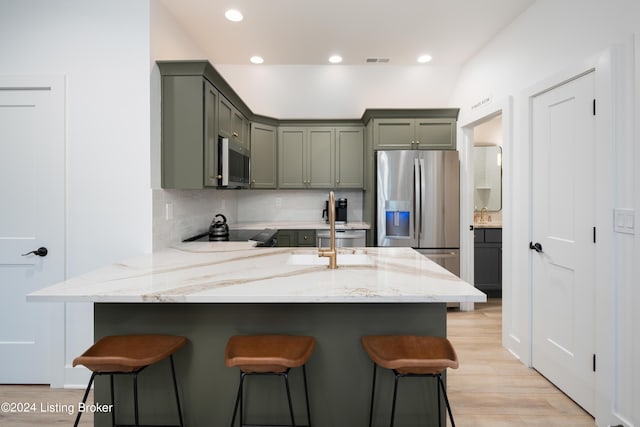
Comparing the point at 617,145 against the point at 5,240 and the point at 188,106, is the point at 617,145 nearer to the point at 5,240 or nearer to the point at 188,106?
the point at 188,106

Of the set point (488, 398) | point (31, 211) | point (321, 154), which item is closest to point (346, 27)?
point (321, 154)

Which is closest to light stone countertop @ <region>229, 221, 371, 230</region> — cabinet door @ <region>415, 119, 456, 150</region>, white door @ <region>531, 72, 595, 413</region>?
cabinet door @ <region>415, 119, 456, 150</region>

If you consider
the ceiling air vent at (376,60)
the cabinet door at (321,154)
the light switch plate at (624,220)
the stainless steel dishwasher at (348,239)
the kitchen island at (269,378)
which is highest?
the ceiling air vent at (376,60)

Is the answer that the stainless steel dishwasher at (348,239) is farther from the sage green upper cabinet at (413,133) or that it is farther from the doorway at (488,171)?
the doorway at (488,171)

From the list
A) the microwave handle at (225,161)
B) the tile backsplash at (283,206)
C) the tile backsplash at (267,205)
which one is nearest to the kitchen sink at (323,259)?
the microwave handle at (225,161)

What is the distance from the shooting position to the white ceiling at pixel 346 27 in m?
2.88

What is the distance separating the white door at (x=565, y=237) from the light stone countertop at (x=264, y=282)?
1055 mm

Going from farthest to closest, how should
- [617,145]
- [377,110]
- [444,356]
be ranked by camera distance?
[377,110] → [617,145] → [444,356]

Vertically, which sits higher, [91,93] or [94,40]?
[94,40]

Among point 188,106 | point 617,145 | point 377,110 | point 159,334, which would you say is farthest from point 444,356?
point 377,110

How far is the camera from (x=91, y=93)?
248cm

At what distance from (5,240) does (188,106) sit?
5.27ft

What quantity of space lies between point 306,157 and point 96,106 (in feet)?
8.36

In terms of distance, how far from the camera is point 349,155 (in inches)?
182
